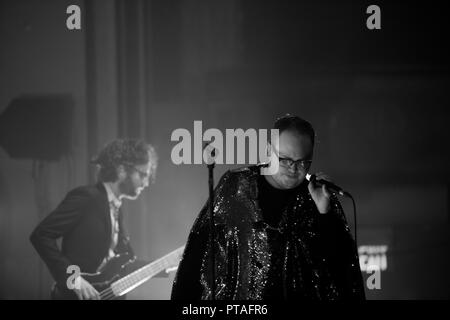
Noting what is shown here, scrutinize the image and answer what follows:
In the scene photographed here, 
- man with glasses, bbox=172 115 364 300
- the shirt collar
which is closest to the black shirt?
man with glasses, bbox=172 115 364 300

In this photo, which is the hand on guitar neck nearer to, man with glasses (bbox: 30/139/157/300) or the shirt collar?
man with glasses (bbox: 30/139/157/300)

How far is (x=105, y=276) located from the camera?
13.7 ft

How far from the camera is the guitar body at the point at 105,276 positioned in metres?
4.13

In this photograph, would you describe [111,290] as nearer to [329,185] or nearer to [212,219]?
[212,219]

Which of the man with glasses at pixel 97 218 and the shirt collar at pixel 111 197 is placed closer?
the man with glasses at pixel 97 218

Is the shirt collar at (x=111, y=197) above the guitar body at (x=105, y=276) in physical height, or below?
above

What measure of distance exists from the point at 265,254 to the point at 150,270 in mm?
2279

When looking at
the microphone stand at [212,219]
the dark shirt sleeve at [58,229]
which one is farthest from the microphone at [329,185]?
the dark shirt sleeve at [58,229]

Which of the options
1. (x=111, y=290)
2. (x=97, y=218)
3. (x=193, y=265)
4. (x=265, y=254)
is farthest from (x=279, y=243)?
(x=97, y=218)

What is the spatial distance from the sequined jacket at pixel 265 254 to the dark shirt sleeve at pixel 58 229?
87.1 inches

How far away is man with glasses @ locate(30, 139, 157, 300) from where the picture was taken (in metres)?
4.20

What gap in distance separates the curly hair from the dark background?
66 millimetres

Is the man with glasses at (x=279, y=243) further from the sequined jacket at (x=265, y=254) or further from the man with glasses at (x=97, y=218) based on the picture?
the man with glasses at (x=97, y=218)

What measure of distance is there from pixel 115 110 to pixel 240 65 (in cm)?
103
